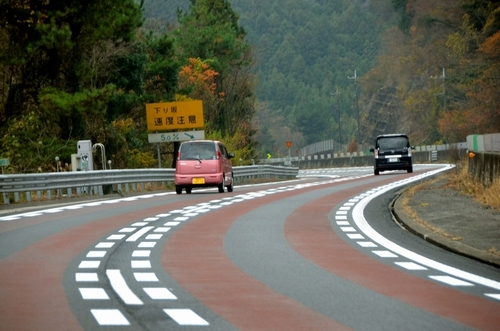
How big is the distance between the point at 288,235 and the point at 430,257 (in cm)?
402

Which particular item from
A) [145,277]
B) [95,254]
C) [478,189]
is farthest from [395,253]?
[478,189]

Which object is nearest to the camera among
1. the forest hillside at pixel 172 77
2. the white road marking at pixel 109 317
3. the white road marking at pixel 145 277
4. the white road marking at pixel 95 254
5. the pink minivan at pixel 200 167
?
the white road marking at pixel 109 317

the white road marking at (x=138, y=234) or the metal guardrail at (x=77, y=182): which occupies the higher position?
the metal guardrail at (x=77, y=182)

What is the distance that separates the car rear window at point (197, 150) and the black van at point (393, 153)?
1993 centimetres

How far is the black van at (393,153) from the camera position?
56.5m

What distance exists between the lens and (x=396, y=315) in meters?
9.41

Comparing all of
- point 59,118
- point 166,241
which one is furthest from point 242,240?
point 59,118

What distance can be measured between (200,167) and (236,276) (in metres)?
25.0

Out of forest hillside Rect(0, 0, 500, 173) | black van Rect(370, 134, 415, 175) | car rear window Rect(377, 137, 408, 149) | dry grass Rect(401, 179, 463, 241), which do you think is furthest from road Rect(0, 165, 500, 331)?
car rear window Rect(377, 137, 408, 149)

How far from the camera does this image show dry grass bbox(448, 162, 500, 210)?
72.6 ft

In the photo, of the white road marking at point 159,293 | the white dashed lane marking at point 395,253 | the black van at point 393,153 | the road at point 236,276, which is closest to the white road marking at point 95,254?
the road at point 236,276

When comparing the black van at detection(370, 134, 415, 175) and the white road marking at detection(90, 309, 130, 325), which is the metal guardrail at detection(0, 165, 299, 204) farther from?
the white road marking at detection(90, 309, 130, 325)

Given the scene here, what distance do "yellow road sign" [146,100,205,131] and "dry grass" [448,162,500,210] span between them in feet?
101

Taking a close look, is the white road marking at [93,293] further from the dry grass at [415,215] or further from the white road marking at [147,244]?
the dry grass at [415,215]
